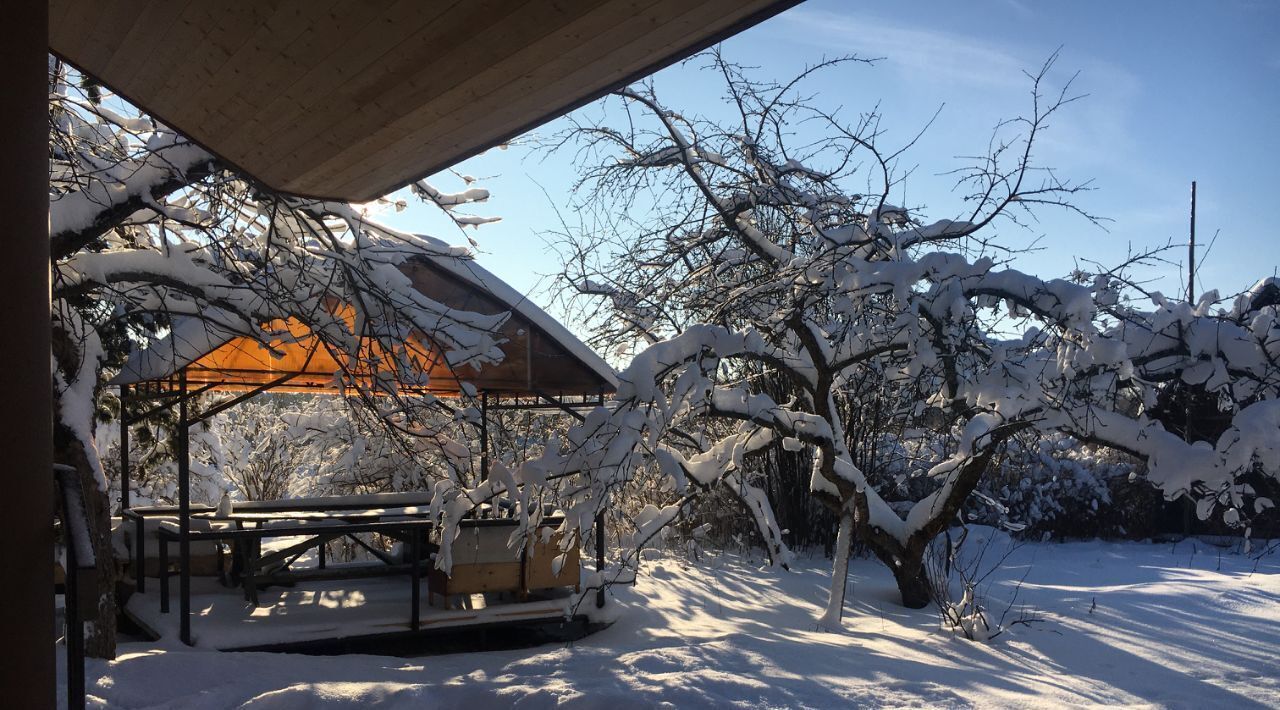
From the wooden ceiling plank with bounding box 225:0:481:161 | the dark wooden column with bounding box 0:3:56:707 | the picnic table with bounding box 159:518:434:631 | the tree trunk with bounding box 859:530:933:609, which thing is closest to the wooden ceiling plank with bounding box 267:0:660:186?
the wooden ceiling plank with bounding box 225:0:481:161

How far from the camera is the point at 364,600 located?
10328 millimetres

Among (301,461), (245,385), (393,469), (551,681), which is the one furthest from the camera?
(301,461)

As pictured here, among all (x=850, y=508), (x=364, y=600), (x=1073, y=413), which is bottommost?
(x=364, y=600)

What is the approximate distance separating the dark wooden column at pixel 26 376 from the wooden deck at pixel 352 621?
6.01 metres

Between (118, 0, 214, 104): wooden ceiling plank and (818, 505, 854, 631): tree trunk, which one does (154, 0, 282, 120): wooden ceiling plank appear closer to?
(118, 0, 214, 104): wooden ceiling plank

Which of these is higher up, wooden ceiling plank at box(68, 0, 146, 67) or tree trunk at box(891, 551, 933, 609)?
wooden ceiling plank at box(68, 0, 146, 67)

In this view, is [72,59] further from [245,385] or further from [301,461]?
[301,461]

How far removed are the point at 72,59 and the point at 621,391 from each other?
3557mm

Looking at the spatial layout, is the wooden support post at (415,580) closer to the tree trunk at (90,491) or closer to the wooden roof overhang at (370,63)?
the tree trunk at (90,491)

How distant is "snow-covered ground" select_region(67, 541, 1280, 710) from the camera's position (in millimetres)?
5180

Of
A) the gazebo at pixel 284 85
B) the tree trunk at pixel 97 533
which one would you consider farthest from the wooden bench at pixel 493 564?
the gazebo at pixel 284 85

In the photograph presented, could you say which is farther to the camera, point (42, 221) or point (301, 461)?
point (301, 461)

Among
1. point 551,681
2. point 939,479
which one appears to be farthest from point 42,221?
point 939,479

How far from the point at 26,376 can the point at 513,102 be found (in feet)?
6.70
